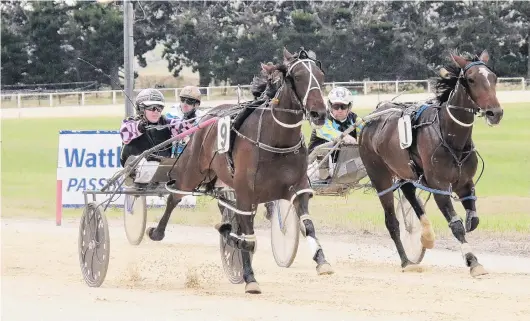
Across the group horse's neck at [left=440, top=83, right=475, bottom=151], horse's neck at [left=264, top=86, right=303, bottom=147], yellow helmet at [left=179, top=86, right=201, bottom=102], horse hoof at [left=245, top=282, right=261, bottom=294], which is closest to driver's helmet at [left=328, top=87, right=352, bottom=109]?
yellow helmet at [left=179, top=86, right=201, bottom=102]

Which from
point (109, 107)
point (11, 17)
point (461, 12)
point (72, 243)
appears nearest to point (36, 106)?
point (109, 107)

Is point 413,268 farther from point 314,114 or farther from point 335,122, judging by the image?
point 314,114

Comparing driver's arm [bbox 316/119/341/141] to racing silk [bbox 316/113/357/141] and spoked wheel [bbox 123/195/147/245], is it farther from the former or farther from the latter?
spoked wheel [bbox 123/195/147/245]

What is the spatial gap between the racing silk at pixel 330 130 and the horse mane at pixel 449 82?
1.52 meters

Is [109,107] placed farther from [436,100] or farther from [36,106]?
[436,100]

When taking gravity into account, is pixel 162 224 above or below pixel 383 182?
below

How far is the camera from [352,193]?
18.4 m

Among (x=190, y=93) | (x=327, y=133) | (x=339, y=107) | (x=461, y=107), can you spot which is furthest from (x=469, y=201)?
(x=190, y=93)

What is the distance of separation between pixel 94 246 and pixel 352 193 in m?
8.39

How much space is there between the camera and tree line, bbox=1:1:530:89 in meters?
49.8

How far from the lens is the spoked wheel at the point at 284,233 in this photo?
11.3 meters

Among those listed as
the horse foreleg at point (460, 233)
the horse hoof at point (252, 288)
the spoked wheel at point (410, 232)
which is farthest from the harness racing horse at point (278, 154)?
the spoked wheel at point (410, 232)

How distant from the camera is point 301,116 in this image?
919 centimetres

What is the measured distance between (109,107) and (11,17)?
14462 millimetres
